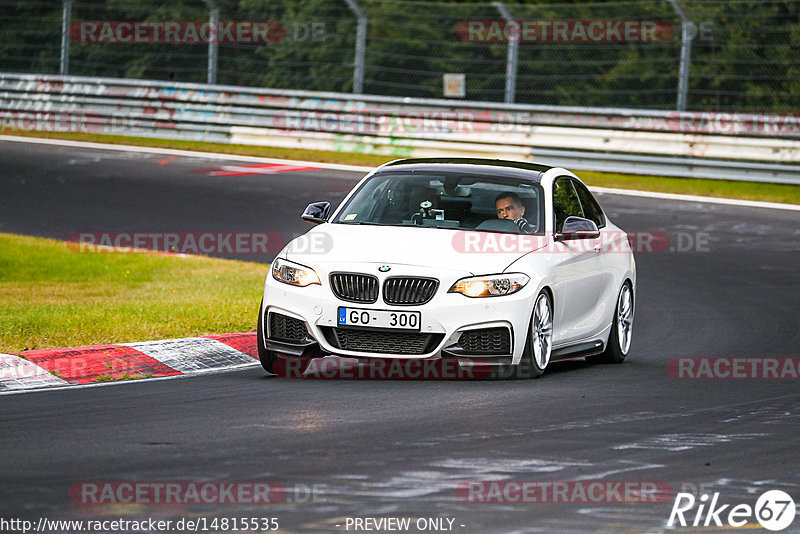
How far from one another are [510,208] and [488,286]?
1361 millimetres

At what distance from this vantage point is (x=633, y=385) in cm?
1028

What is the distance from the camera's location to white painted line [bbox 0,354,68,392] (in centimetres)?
936

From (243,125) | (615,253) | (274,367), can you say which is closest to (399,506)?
(274,367)

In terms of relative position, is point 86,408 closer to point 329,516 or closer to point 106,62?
point 329,516

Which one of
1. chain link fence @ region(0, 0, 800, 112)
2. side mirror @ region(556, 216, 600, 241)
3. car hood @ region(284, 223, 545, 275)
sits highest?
chain link fence @ region(0, 0, 800, 112)

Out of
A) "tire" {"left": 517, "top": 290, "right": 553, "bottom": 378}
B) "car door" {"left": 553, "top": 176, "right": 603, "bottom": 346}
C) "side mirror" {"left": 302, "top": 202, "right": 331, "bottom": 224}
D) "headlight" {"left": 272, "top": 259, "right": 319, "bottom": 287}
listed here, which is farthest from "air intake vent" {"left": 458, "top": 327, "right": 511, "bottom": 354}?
A: "side mirror" {"left": 302, "top": 202, "right": 331, "bottom": 224}

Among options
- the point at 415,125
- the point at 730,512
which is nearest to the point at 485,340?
the point at 730,512

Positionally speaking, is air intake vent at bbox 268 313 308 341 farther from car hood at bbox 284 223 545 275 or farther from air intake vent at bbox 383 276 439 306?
air intake vent at bbox 383 276 439 306

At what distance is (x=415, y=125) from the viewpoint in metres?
26.5

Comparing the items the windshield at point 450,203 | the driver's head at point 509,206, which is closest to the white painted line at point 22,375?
the windshield at point 450,203

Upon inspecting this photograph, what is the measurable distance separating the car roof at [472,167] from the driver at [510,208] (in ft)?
0.83

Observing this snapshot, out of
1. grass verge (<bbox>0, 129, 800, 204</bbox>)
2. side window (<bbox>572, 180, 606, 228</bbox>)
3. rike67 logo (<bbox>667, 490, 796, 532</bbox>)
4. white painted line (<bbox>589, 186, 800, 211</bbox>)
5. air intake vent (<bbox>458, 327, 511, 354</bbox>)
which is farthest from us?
grass verge (<bbox>0, 129, 800, 204</bbox>)

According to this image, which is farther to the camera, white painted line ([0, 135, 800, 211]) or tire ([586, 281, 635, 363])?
white painted line ([0, 135, 800, 211])

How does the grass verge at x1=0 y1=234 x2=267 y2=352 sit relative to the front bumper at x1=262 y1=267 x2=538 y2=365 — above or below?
below
